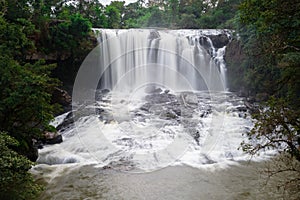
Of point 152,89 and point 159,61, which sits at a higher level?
point 159,61

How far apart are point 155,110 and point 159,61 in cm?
682

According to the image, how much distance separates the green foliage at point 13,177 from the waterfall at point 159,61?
13.3m

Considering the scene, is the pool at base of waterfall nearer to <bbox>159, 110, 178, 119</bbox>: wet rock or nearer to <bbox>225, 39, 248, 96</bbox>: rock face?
<bbox>159, 110, 178, 119</bbox>: wet rock

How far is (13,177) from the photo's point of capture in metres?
4.19

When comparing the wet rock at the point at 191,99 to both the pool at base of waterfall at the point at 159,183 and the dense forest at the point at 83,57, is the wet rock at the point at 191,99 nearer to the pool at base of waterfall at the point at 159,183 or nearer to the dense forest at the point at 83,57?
the dense forest at the point at 83,57

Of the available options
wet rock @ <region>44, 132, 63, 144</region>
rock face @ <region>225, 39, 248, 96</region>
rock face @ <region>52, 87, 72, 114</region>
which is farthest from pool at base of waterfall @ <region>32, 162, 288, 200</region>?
rock face @ <region>225, 39, 248, 96</region>

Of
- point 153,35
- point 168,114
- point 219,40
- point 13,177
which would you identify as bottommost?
point 168,114

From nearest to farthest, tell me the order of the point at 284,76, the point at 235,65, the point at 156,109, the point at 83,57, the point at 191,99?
1. the point at 284,76
2. the point at 156,109
3. the point at 191,99
4. the point at 83,57
5. the point at 235,65

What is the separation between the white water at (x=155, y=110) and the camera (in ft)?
27.0

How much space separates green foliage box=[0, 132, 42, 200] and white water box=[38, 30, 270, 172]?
3318 millimetres

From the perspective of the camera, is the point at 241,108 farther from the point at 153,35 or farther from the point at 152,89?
the point at 153,35

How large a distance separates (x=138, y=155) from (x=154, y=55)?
1126 cm

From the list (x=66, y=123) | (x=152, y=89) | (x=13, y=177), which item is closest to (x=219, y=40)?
(x=152, y=89)

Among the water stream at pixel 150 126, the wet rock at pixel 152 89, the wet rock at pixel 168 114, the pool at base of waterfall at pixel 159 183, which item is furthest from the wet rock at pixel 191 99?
the pool at base of waterfall at pixel 159 183
